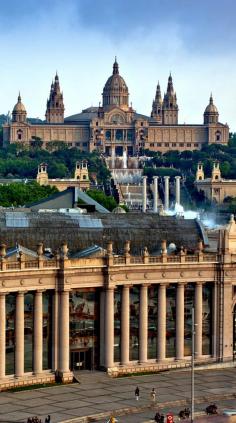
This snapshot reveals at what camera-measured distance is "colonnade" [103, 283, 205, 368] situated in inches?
3354

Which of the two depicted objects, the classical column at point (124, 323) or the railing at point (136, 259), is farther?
the railing at point (136, 259)

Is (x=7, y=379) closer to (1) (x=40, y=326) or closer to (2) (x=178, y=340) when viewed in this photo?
(1) (x=40, y=326)

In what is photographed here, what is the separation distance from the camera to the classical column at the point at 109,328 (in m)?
85.0

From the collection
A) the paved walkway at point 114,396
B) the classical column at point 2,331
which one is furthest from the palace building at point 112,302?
the paved walkway at point 114,396

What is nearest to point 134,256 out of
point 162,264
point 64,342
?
point 162,264

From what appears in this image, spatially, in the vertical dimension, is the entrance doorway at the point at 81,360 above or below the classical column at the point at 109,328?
below

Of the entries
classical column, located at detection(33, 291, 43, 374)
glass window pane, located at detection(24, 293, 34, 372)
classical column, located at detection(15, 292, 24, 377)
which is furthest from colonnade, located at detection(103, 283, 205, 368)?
classical column, located at detection(15, 292, 24, 377)

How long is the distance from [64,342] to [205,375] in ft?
30.4

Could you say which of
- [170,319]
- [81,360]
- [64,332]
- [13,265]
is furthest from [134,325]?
[13,265]

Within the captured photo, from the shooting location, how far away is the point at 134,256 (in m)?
87.1

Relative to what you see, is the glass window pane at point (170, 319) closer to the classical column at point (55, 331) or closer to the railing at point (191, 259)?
the railing at point (191, 259)

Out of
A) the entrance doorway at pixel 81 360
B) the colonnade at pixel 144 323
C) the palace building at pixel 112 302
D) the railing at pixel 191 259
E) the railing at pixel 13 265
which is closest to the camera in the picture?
the railing at pixel 13 265

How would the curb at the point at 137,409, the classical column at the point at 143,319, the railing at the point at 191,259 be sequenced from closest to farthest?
the curb at the point at 137,409
the classical column at the point at 143,319
the railing at the point at 191,259

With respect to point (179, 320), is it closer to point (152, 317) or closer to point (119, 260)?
point (152, 317)
